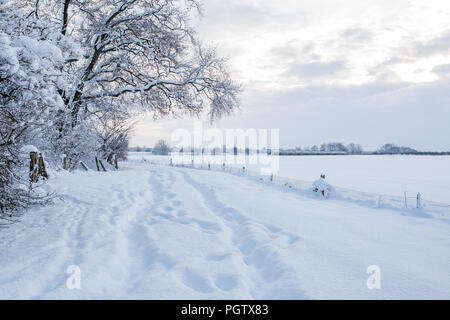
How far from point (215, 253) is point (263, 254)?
70 cm

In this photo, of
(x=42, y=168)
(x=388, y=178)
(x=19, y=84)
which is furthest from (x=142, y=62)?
(x=388, y=178)

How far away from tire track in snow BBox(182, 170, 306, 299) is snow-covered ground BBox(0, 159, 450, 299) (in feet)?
0.06

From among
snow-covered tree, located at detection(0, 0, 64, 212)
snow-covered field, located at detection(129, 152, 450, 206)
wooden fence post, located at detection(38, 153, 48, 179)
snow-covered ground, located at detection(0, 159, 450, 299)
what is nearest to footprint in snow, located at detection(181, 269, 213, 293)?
snow-covered ground, located at detection(0, 159, 450, 299)

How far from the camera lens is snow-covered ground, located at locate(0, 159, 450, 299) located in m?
3.21

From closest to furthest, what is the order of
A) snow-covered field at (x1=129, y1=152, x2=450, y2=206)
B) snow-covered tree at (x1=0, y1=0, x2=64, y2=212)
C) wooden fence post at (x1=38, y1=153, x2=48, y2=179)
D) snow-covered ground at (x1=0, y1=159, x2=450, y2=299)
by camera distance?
snow-covered ground at (x1=0, y1=159, x2=450, y2=299) < snow-covered tree at (x1=0, y1=0, x2=64, y2=212) < wooden fence post at (x1=38, y1=153, x2=48, y2=179) < snow-covered field at (x1=129, y1=152, x2=450, y2=206)

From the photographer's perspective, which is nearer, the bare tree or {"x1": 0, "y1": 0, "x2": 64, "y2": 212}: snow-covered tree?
{"x1": 0, "y1": 0, "x2": 64, "y2": 212}: snow-covered tree

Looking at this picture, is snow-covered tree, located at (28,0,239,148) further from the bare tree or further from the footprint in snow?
the footprint in snow

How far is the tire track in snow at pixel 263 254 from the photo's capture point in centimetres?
322

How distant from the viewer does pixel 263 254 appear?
Answer: 432cm

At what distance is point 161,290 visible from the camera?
10.3 ft

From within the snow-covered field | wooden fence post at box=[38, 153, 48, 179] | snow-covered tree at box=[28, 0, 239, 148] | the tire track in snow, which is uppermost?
snow-covered tree at box=[28, 0, 239, 148]

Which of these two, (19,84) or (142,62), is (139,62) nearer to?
(142,62)

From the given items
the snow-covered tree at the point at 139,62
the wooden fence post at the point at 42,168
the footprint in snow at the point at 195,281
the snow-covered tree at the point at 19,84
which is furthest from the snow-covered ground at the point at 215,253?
the snow-covered tree at the point at 139,62

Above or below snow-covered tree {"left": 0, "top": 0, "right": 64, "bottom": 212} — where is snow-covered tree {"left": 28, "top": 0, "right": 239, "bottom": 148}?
above
